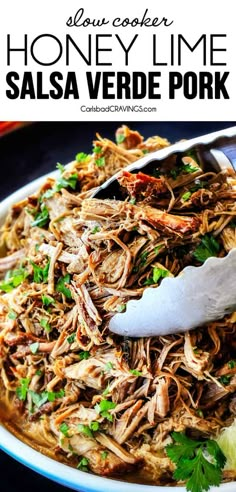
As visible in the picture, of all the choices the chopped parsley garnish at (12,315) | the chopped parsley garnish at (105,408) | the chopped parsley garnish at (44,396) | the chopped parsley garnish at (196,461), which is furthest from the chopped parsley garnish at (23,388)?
the chopped parsley garnish at (196,461)

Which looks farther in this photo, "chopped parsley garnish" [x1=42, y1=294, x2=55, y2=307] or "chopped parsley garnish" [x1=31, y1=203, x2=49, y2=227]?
"chopped parsley garnish" [x1=31, y1=203, x2=49, y2=227]

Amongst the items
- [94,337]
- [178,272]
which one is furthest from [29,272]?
[178,272]

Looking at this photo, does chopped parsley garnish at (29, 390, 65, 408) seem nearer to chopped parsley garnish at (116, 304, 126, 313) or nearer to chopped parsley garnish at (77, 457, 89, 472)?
chopped parsley garnish at (77, 457, 89, 472)

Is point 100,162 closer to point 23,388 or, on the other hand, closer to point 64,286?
point 64,286

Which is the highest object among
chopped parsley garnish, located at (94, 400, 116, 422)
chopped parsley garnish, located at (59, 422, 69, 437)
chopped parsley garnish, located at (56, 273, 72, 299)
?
chopped parsley garnish, located at (56, 273, 72, 299)

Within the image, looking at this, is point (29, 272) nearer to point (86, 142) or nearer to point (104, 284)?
point (104, 284)

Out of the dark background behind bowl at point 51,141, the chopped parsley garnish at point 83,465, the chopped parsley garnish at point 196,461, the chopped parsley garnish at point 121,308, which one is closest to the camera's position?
the chopped parsley garnish at point 196,461

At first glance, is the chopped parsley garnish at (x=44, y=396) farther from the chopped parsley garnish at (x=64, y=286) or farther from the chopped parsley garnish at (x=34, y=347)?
the chopped parsley garnish at (x=64, y=286)

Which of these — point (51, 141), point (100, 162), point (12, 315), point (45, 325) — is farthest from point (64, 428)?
point (51, 141)

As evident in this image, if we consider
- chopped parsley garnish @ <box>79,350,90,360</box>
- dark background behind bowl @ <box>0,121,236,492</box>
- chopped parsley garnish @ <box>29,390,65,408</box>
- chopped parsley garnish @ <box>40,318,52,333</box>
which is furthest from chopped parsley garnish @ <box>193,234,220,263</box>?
dark background behind bowl @ <box>0,121,236,492</box>
